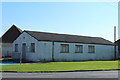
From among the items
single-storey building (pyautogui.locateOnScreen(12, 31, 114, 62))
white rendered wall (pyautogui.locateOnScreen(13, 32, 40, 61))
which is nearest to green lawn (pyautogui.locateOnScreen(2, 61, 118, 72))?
white rendered wall (pyautogui.locateOnScreen(13, 32, 40, 61))

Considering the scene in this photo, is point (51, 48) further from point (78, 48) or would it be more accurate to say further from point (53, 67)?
point (53, 67)

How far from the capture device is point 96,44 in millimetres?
42812

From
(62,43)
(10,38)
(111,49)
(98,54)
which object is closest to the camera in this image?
(62,43)

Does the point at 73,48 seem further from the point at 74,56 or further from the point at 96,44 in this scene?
the point at 96,44

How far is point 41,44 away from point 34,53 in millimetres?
1811

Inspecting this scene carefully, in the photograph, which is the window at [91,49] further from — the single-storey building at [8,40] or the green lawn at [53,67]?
the single-storey building at [8,40]

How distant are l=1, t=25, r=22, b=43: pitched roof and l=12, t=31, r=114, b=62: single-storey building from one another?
17.7m

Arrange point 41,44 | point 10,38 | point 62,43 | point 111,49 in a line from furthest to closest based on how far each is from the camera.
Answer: point 10,38 < point 111,49 < point 62,43 < point 41,44

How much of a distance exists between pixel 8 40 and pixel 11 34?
111 inches

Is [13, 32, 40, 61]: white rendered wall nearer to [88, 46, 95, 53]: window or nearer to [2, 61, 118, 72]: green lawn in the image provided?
[2, 61, 118, 72]: green lawn

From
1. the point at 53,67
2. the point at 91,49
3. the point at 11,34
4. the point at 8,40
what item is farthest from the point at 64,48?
the point at 11,34

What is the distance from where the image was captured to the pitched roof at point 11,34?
184 feet

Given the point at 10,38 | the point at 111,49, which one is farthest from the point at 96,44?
the point at 10,38

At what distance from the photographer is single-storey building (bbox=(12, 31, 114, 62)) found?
3488 centimetres
